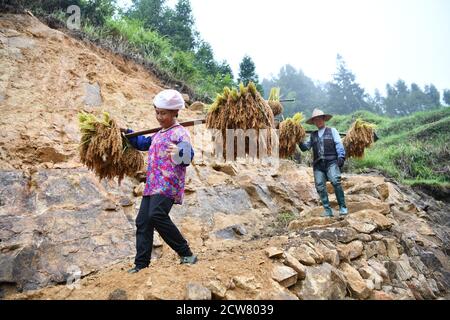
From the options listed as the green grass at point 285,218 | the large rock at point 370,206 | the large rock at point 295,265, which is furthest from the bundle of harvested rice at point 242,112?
the large rock at point 370,206

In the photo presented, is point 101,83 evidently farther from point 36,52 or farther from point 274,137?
point 274,137

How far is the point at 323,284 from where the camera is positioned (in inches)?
121

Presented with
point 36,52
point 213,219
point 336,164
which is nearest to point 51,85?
point 36,52

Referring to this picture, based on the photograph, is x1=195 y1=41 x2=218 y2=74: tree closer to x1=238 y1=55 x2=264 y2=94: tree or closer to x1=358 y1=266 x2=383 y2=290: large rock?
x1=238 y1=55 x2=264 y2=94: tree

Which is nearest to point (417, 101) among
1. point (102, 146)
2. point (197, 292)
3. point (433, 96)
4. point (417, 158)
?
point (433, 96)

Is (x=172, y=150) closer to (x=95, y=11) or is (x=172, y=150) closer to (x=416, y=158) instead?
(x=95, y=11)

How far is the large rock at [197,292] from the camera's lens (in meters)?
2.52

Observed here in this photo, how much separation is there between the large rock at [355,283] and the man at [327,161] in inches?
69.5

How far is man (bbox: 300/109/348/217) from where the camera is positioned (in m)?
5.25

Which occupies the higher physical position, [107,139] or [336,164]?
[107,139]

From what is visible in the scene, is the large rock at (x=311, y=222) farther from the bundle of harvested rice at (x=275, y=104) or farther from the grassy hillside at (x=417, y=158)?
the grassy hillside at (x=417, y=158)

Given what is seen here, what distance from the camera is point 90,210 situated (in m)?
4.75
